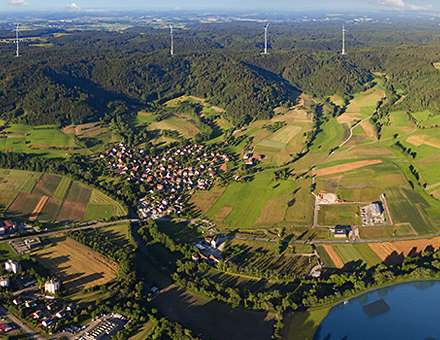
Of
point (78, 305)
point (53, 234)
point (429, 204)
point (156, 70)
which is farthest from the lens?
point (156, 70)

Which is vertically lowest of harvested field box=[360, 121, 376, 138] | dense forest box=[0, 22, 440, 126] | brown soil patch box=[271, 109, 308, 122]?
harvested field box=[360, 121, 376, 138]

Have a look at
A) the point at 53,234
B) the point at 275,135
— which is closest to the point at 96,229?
the point at 53,234

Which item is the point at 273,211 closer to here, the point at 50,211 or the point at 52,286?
the point at 52,286

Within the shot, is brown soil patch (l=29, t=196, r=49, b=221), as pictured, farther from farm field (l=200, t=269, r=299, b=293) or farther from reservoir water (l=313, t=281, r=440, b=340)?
reservoir water (l=313, t=281, r=440, b=340)

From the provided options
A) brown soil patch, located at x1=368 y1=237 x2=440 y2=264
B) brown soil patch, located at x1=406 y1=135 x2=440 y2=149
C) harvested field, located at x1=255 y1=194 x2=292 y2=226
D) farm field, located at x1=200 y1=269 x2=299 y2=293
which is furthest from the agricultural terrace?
brown soil patch, located at x1=406 y1=135 x2=440 y2=149

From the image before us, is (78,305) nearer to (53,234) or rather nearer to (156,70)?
(53,234)

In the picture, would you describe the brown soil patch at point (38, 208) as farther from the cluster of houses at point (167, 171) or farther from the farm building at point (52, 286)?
the farm building at point (52, 286)
